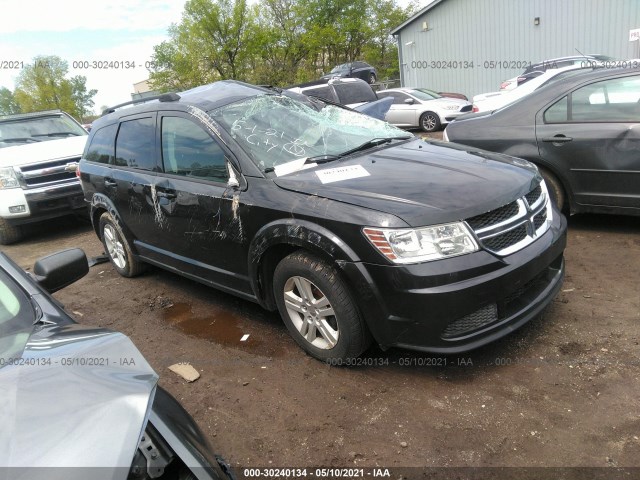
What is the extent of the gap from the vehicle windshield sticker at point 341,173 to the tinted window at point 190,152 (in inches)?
29.0

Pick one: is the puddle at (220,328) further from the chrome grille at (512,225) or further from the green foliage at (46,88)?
the green foliage at (46,88)

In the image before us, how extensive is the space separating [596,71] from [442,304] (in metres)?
3.69

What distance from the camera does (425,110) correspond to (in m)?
15.0

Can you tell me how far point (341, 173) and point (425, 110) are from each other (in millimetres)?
12536

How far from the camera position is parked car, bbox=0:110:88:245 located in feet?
24.5

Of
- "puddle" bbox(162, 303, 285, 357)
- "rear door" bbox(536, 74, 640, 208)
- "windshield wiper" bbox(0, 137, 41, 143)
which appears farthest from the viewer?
"windshield wiper" bbox(0, 137, 41, 143)

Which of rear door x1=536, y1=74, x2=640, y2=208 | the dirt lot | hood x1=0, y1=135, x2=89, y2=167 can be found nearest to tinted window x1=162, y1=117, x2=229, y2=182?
the dirt lot

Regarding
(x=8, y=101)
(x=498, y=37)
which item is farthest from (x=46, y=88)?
(x=498, y=37)

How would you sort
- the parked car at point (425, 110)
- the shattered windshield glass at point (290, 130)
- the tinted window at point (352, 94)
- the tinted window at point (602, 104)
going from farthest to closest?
the parked car at point (425, 110), the tinted window at point (352, 94), the tinted window at point (602, 104), the shattered windshield glass at point (290, 130)

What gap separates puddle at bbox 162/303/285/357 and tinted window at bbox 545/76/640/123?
3566mm

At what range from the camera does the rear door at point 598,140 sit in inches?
181

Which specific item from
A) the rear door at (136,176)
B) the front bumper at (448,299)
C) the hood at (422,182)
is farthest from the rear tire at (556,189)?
the rear door at (136,176)

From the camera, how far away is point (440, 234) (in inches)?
109

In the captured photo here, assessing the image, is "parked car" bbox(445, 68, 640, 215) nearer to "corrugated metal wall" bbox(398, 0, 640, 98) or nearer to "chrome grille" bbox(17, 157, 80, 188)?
"chrome grille" bbox(17, 157, 80, 188)
